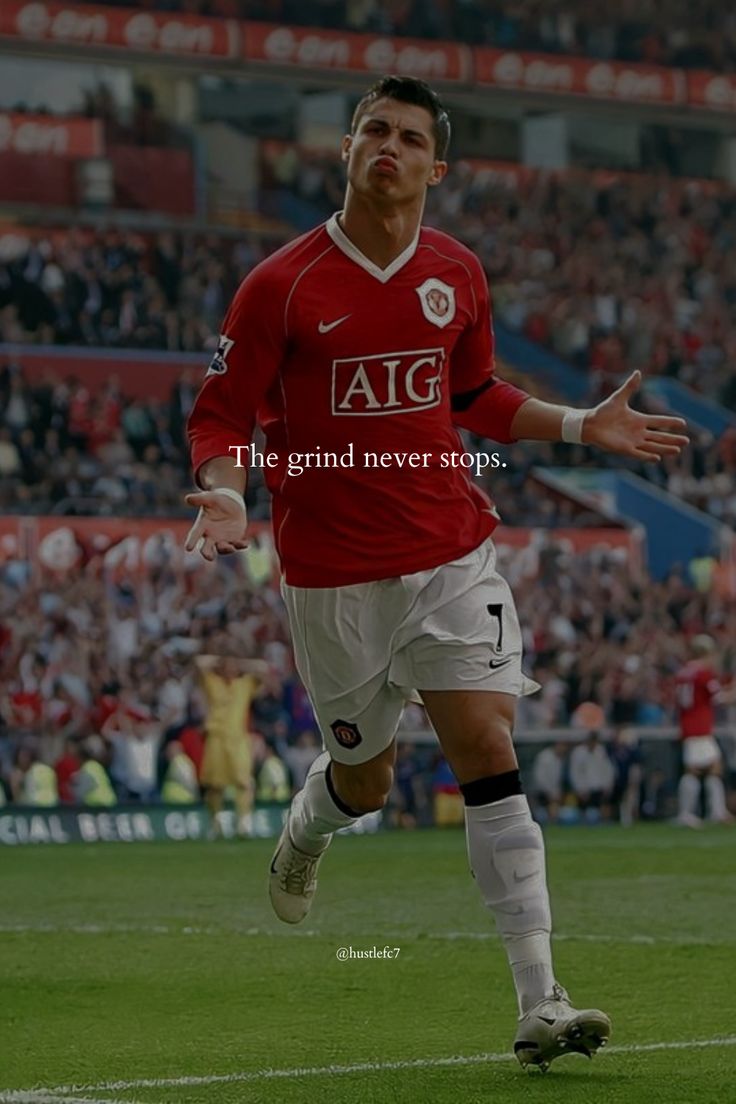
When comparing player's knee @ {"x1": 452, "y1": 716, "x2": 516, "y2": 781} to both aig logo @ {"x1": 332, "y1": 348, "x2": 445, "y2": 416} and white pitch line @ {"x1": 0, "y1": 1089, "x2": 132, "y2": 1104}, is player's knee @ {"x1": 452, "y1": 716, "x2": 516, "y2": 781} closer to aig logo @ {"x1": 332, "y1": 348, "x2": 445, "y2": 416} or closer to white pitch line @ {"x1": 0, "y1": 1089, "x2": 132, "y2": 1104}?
aig logo @ {"x1": 332, "y1": 348, "x2": 445, "y2": 416}

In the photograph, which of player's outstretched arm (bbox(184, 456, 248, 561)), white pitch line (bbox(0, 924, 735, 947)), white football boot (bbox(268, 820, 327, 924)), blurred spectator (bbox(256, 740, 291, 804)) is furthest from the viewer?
blurred spectator (bbox(256, 740, 291, 804))

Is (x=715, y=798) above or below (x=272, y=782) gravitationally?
below

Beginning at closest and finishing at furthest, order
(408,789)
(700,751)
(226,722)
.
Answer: (226,722) < (700,751) < (408,789)

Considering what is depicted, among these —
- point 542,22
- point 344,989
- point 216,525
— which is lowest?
point 344,989

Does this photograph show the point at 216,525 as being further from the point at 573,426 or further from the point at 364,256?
the point at 573,426

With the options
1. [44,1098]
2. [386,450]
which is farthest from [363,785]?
[44,1098]

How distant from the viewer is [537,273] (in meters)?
37.6

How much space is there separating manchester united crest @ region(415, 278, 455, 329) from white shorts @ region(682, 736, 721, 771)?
1608cm

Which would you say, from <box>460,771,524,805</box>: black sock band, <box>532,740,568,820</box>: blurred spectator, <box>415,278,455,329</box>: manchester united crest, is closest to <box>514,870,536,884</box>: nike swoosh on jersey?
<box>460,771,524,805</box>: black sock band

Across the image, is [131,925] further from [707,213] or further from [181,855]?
[707,213]

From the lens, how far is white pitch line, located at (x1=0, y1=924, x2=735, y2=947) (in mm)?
9875

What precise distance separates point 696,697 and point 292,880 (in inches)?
577

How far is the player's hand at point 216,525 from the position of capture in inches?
228

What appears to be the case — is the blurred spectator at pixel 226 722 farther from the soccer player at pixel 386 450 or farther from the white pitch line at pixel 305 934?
the soccer player at pixel 386 450
